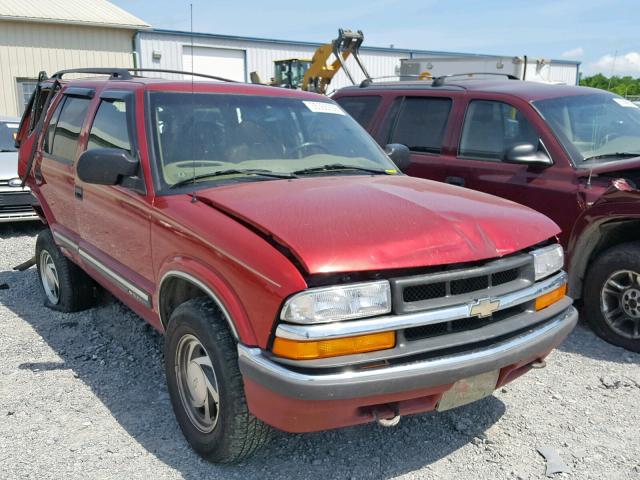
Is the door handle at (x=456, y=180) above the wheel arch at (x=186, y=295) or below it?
above

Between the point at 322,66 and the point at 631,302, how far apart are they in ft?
43.3

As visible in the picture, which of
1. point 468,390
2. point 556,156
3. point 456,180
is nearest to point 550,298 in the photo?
point 468,390

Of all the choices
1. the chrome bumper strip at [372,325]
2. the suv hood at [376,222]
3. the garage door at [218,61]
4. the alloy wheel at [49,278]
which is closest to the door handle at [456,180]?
the suv hood at [376,222]

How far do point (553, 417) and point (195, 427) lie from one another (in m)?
2.05

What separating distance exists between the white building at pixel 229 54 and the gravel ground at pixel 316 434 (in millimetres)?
17766

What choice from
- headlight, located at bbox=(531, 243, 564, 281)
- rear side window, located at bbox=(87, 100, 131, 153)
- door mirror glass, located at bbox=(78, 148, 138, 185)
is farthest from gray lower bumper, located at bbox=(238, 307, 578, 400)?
rear side window, located at bbox=(87, 100, 131, 153)

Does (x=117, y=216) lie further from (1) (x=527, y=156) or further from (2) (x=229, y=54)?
(2) (x=229, y=54)

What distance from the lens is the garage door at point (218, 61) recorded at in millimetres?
23784

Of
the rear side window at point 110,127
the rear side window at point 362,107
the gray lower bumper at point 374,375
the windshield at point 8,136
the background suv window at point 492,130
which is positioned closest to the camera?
the gray lower bumper at point 374,375

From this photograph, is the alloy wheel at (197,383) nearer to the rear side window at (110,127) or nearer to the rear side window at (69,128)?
the rear side window at (110,127)

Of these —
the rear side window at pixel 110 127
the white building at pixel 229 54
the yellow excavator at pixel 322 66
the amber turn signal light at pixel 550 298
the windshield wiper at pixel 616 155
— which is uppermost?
the white building at pixel 229 54

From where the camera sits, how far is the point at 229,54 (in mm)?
25234

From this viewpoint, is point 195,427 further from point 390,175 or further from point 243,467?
point 390,175

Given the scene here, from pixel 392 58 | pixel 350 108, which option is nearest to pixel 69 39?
pixel 392 58
